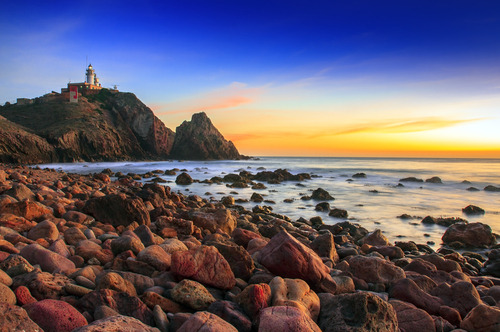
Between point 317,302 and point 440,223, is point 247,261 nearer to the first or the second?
point 317,302

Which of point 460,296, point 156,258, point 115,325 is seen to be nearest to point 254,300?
point 115,325

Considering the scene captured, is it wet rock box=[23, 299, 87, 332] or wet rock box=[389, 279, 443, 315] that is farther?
wet rock box=[389, 279, 443, 315]

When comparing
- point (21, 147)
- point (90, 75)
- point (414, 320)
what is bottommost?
point (414, 320)

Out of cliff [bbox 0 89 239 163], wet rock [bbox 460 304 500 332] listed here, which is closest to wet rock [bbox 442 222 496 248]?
wet rock [bbox 460 304 500 332]

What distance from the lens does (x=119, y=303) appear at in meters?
2.77

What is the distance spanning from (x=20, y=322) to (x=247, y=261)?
8.10 feet

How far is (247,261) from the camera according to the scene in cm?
416

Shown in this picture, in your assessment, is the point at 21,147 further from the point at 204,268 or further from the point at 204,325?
the point at 204,325

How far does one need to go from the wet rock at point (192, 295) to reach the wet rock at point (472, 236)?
9140 millimetres

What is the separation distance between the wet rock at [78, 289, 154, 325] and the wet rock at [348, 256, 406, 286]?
10.4 ft

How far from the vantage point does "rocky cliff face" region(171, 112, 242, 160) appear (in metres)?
90.4

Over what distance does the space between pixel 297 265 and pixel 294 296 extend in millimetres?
685

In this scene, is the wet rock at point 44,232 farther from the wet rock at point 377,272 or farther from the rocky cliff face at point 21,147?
the rocky cliff face at point 21,147

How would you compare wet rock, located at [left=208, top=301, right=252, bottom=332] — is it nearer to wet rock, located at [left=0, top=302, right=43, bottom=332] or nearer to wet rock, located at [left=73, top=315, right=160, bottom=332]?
wet rock, located at [left=73, top=315, right=160, bottom=332]
